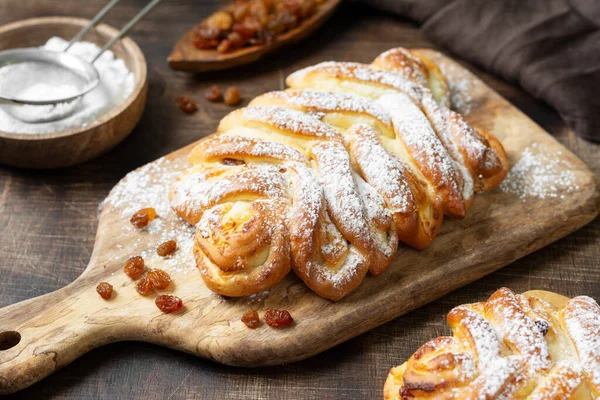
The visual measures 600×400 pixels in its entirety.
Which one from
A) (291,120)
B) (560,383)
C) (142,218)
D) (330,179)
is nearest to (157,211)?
(142,218)

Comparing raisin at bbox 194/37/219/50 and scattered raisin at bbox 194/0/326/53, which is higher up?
scattered raisin at bbox 194/0/326/53

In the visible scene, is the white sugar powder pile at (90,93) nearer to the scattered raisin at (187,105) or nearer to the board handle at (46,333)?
the scattered raisin at (187,105)

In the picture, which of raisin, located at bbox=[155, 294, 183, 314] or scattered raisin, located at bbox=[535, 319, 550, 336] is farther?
raisin, located at bbox=[155, 294, 183, 314]

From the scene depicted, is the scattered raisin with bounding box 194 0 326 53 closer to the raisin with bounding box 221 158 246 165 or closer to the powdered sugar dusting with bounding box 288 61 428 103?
the powdered sugar dusting with bounding box 288 61 428 103

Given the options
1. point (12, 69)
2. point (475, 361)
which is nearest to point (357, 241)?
point (475, 361)

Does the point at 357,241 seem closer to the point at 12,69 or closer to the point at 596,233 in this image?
the point at 596,233

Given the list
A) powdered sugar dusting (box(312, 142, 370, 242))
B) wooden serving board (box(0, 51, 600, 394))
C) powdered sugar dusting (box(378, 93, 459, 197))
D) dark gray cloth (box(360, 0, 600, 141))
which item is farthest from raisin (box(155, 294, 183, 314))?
dark gray cloth (box(360, 0, 600, 141))
